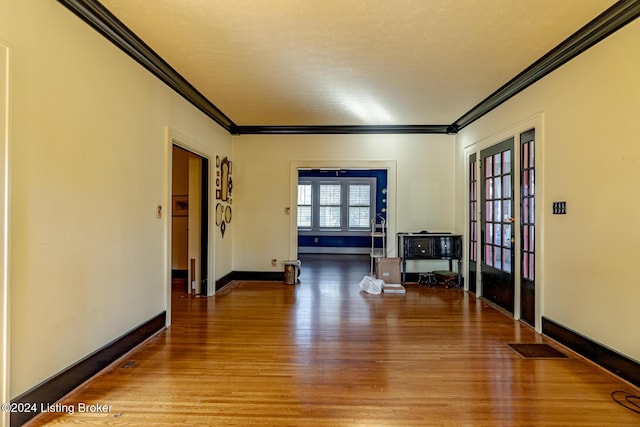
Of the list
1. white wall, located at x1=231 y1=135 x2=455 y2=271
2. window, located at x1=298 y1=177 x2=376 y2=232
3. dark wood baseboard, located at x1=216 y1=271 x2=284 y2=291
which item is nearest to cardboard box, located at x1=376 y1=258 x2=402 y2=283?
white wall, located at x1=231 y1=135 x2=455 y2=271

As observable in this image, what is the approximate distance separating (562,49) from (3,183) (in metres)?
4.36

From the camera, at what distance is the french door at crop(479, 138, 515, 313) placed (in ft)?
14.2

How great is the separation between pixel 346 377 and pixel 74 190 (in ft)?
7.93

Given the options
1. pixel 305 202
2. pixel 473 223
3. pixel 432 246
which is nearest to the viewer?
pixel 473 223

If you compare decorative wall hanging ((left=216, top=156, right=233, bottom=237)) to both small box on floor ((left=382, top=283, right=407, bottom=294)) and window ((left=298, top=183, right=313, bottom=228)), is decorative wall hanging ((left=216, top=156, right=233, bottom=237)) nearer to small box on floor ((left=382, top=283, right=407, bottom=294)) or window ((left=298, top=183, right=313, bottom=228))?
small box on floor ((left=382, top=283, right=407, bottom=294))

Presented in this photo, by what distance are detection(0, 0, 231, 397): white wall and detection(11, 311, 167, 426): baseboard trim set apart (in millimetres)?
57

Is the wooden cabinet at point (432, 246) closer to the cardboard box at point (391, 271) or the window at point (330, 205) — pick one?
the cardboard box at point (391, 271)

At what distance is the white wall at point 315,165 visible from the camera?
20.7 ft

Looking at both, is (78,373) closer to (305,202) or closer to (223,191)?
(223,191)

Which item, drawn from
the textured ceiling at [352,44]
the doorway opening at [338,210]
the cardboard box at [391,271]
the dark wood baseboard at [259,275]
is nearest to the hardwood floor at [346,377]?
the cardboard box at [391,271]

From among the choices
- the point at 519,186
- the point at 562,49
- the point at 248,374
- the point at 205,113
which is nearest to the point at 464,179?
the point at 519,186

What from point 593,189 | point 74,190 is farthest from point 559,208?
point 74,190

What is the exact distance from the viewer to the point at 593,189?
9.67ft

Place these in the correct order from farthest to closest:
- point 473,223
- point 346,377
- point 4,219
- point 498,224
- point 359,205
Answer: point 359,205, point 473,223, point 498,224, point 346,377, point 4,219
